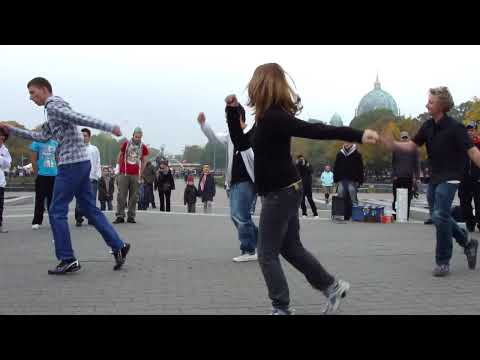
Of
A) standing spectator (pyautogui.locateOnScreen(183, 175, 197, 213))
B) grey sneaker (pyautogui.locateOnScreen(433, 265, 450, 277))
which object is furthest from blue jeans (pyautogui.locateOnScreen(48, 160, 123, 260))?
standing spectator (pyautogui.locateOnScreen(183, 175, 197, 213))

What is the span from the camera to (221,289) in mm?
5039

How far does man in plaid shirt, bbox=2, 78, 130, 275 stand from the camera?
224 inches

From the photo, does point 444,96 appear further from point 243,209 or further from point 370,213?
point 370,213

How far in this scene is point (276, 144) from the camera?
3.85 m

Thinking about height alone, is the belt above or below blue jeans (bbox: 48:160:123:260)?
above

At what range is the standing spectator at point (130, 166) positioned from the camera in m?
11.2

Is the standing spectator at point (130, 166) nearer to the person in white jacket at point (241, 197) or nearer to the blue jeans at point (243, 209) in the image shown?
the person in white jacket at point (241, 197)

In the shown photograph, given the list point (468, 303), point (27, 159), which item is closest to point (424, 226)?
point (468, 303)

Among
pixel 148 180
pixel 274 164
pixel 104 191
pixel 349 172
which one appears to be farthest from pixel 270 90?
pixel 104 191

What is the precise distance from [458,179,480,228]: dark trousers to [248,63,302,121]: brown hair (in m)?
6.96

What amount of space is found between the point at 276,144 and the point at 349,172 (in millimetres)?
8961

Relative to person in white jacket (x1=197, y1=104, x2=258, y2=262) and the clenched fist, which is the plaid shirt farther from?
the clenched fist

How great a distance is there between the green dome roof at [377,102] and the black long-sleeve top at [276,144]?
502ft

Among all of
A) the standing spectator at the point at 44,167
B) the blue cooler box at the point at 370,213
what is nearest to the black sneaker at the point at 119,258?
the standing spectator at the point at 44,167
